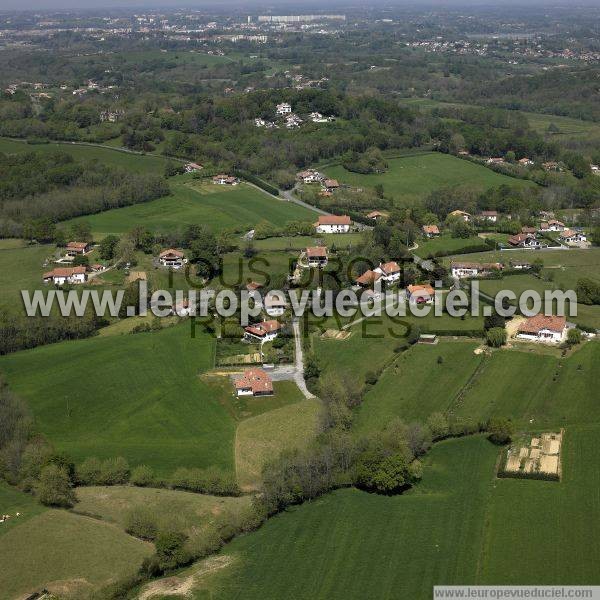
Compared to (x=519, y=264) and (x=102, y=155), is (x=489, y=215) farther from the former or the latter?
(x=102, y=155)

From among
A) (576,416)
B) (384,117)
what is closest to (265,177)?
(384,117)

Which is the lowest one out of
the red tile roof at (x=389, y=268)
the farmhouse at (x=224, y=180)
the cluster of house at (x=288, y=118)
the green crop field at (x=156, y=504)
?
the green crop field at (x=156, y=504)

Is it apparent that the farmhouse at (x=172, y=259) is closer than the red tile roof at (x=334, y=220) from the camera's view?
Yes

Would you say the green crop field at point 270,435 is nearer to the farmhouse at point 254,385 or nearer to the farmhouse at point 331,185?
the farmhouse at point 254,385

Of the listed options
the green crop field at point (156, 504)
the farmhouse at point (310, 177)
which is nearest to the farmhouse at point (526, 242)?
the farmhouse at point (310, 177)

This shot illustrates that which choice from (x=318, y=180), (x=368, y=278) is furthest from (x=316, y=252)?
(x=318, y=180)

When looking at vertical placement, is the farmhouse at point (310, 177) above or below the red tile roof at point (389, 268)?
above

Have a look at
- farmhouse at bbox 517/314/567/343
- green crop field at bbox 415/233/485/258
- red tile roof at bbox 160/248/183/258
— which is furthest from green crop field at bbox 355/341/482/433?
red tile roof at bbox 160/248/183/258
